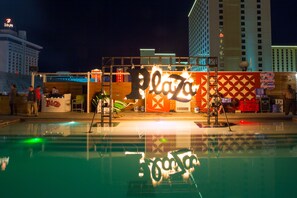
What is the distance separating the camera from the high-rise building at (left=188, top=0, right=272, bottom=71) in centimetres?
12950

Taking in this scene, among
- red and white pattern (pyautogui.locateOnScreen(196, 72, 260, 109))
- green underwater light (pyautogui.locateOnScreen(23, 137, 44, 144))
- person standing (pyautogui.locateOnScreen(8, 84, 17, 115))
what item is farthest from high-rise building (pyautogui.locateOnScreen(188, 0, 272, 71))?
green underwater light (pyautogui.locateOnScreen(23, 137, 44, 144))

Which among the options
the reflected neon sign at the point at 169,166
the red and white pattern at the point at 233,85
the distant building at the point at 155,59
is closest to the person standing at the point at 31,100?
the distant building at the point at 155,59

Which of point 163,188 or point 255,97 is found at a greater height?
point 255,97

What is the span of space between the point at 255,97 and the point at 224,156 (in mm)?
14214

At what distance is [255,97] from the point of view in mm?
19781

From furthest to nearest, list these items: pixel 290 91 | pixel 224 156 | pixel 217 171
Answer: pixel 290 91 < pixel 224 156 < pixel 217 171

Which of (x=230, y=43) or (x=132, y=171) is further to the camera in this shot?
(x=230, y=43)

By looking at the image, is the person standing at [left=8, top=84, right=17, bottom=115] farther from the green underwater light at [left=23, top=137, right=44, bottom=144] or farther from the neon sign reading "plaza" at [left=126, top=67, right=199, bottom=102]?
the green underwater light at [left=23, top=137, right=44, bottom=144]

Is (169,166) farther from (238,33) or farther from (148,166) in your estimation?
(238,33)

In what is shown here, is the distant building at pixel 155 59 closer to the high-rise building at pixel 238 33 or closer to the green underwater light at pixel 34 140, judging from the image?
the green underwater light at pixel 34 140

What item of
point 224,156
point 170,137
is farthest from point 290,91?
point 224,156

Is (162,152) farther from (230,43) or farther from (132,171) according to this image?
(230,43)

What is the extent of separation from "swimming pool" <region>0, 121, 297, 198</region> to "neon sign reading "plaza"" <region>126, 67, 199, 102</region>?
4.75m

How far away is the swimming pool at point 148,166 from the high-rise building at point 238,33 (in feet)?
404
